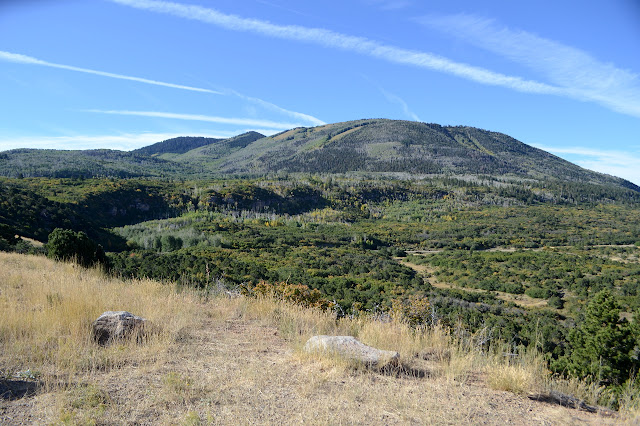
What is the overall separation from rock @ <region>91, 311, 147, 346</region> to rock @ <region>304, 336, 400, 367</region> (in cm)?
228

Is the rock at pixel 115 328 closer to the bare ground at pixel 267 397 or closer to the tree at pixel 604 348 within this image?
the bare ground at pixel 267 397

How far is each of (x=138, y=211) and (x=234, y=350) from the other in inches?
3409

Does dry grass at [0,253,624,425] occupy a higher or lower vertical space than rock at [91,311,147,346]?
lower

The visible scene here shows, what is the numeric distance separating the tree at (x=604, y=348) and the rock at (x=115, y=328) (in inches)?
255

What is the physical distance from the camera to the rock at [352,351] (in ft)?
14.0

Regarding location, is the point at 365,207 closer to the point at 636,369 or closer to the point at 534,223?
the point at 534,223

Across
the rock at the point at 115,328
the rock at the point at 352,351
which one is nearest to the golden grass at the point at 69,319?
the rock at the point at 115,328

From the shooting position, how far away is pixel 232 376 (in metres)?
3.88

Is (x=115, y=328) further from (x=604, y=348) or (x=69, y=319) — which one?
(x=604, y=348)

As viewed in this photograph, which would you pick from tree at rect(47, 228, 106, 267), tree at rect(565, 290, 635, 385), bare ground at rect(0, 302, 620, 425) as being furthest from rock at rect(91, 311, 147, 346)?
tree at rect(47, 228, 106, 267)

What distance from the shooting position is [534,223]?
8456cm

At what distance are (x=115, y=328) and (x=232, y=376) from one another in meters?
1.89

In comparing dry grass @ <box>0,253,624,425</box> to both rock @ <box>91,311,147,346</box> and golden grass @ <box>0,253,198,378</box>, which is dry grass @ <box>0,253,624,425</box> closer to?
golden grass @ <box>0,253,198,378</box>

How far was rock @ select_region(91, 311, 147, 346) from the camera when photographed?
4523 mm
